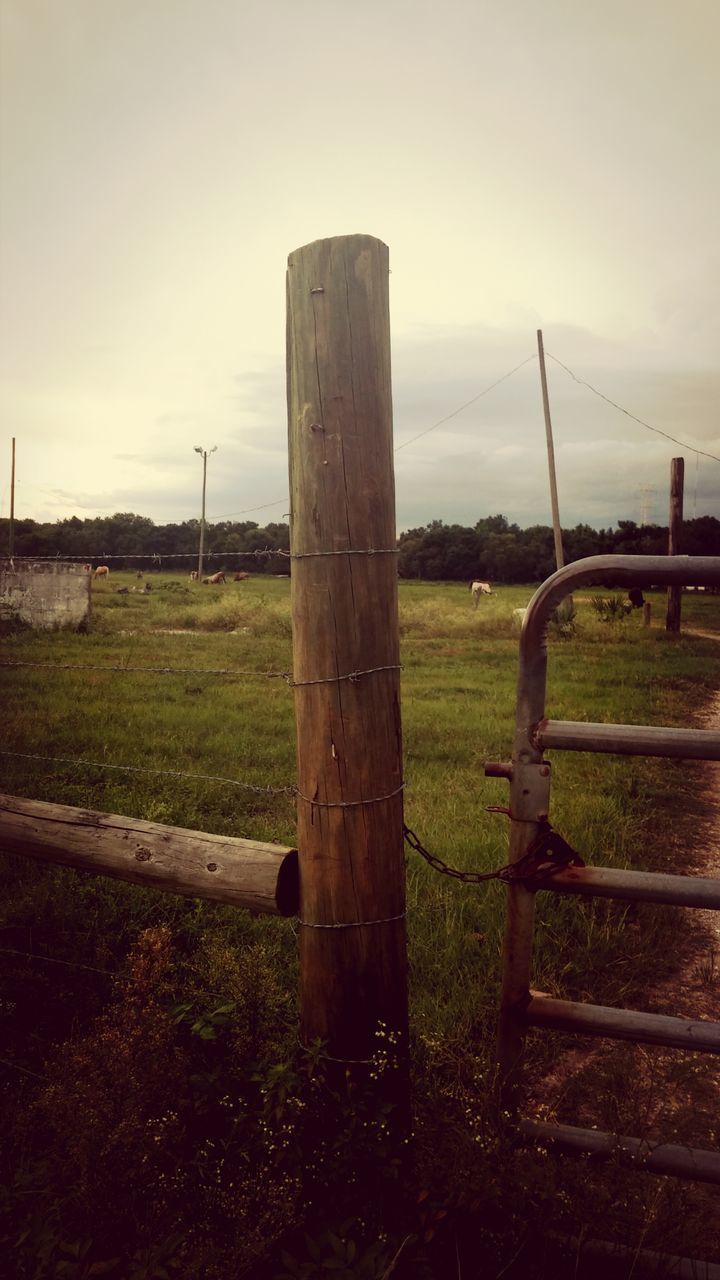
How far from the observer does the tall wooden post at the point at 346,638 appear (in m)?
2.11

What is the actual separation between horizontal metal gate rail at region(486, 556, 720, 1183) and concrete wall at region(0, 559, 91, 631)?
1714 cm

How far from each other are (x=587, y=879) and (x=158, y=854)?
1427 mm

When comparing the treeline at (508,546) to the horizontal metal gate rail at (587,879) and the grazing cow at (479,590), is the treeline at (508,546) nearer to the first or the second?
the grazing cow at (479,590)

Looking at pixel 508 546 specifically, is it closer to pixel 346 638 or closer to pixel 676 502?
pixel 676 502

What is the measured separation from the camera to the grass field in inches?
76.5

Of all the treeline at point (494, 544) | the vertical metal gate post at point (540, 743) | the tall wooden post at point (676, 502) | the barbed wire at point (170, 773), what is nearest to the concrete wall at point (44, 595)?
the treeline at point (494, 544)

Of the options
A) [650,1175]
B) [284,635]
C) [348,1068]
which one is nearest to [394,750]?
[348,1068]

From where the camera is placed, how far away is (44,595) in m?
17.9

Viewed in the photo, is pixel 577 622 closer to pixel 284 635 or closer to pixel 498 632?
pixel 498 632

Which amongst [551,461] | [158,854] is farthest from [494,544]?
[158,854]

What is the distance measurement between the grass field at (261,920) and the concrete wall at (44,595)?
17.4 ft

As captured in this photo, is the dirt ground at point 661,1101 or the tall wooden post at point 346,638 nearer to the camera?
the dirt ground at point 661,1101

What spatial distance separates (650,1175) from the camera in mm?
2311

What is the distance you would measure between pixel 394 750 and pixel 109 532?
11398mm
